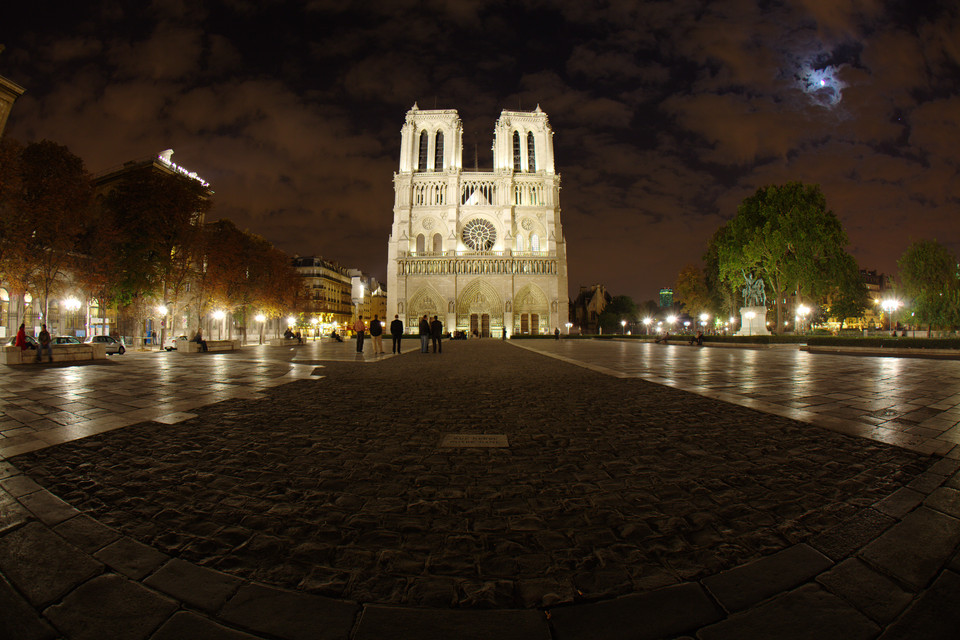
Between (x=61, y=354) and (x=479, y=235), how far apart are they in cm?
5712

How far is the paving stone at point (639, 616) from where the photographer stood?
1510 millimetres

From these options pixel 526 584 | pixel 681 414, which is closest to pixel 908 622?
pixel 526 584

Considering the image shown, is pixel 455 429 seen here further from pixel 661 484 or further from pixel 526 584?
pixel 526 584

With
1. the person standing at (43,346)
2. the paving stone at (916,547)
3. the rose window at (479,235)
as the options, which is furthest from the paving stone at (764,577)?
the rose window at (479,235)

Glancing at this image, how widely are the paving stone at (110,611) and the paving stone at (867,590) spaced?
8.65ft

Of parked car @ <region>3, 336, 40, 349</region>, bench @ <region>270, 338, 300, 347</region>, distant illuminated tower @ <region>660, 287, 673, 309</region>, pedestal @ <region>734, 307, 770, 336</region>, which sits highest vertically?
distant illuminated tower @ <region>660, 287, 673, 309</region>

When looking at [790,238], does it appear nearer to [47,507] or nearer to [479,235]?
[47,507]

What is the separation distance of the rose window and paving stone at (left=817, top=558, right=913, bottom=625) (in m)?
67.2

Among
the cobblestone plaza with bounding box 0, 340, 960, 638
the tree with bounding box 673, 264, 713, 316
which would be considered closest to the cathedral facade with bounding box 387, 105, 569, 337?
the tree with bounding box 673, 264, 713, 316

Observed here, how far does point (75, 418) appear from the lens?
509cm

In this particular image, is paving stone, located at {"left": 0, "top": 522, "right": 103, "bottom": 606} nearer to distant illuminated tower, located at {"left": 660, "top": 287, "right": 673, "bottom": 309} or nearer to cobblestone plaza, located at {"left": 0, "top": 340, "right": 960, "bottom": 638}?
cobblestone plaza, located at {"left": 0, "top": 340, "right": 960, "bottom": 638}

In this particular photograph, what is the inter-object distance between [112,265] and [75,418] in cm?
2639

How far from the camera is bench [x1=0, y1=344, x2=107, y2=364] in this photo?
44.7 ft

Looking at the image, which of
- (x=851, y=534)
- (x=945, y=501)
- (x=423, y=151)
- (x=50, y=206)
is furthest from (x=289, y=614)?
(x=423, y=151)
